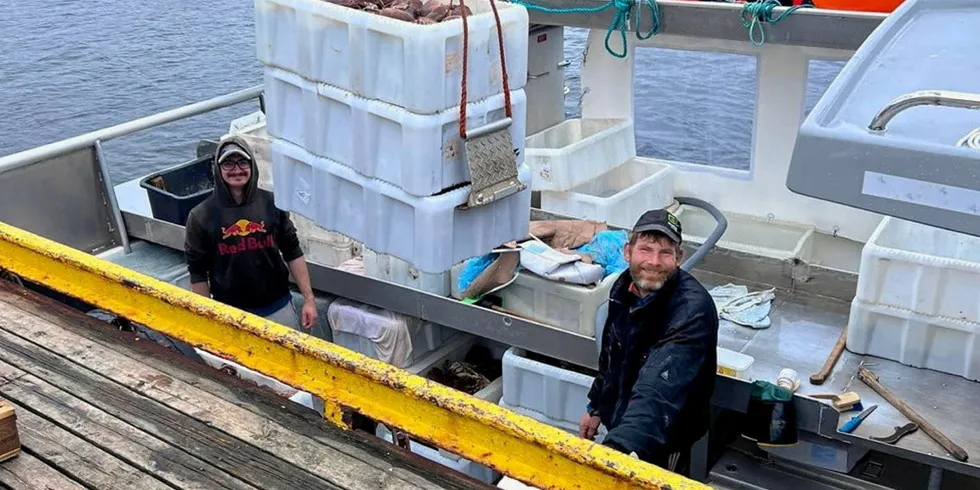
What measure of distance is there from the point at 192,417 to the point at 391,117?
1.82 metres

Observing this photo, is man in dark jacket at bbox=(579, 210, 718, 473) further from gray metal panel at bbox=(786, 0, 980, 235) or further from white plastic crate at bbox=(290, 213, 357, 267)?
white plastic crate at bbox=(290, 213, 357, 267)

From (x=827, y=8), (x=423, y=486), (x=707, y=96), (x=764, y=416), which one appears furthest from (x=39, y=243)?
(x=707, y=96)

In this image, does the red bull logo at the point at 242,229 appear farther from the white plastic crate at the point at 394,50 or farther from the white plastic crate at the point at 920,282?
the white plastic crate at the point at 920,282

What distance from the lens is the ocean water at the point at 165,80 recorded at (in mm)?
11500

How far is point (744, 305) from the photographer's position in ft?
20.2

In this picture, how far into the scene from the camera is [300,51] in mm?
5258

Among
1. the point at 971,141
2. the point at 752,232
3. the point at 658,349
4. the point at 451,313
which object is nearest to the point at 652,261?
the point at 658,349

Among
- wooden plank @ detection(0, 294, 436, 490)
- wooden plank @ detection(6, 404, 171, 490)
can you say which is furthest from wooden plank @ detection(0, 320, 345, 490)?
wooden plank @ detection(6, 404, 171, 490)

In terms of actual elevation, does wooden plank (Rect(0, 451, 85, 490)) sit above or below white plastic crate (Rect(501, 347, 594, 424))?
above

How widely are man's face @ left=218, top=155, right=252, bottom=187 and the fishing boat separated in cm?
34

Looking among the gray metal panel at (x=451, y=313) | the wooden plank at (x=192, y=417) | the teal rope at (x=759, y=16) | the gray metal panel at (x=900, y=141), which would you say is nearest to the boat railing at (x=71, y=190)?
the gray metal panel at (x=451, y=313)

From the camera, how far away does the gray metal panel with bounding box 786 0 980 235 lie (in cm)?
259

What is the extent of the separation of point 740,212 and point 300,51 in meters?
3.84

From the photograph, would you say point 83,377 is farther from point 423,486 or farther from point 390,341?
point 390,341
